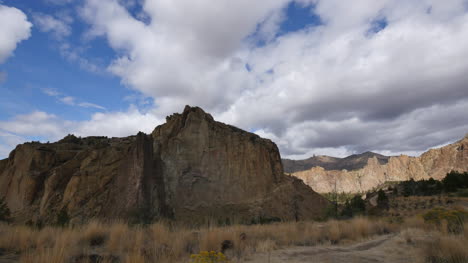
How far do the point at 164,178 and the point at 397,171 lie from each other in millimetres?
158190

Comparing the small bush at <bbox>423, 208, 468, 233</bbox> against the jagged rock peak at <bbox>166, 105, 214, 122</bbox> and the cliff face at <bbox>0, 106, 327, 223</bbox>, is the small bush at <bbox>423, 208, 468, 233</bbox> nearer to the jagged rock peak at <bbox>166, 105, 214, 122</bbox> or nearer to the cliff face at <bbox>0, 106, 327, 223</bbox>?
the cliff face at <bbox>0, 106, 327, 223</bbox>

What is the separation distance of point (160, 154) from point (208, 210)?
32.4 ft

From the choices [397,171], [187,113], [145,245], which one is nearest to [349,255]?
[145,245]

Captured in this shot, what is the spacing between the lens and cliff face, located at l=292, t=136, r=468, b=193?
416 ft

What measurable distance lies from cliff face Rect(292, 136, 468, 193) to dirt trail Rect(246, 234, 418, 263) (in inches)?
4983

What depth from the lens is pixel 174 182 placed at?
35.3 metres

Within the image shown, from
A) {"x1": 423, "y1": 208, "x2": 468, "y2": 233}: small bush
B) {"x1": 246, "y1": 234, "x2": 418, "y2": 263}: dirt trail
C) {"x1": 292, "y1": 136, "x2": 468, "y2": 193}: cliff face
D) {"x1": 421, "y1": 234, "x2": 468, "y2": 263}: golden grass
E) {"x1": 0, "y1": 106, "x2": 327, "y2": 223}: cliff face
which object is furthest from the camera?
{"x1": 292, "y1": 136, "x2": 468, "y2": 193}: cliff face

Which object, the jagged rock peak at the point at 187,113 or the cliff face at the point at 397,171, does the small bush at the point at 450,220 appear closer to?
the jagged rock peak at the point at 187,113

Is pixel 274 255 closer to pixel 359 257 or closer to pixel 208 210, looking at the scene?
pixel 359 257

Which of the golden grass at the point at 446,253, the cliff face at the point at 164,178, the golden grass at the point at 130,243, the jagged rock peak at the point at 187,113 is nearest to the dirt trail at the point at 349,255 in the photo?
the golden grass at the point at 446,253

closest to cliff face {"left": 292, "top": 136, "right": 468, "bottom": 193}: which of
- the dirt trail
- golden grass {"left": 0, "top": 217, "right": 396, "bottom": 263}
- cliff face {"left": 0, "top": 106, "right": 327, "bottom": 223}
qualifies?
cliff face {"left": 0, "top": 106, "right": 327, "bottom": 223}

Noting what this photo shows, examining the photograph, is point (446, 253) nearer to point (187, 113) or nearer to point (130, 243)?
point (130, 243)

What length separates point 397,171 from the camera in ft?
506

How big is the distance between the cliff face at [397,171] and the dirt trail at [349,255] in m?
127
